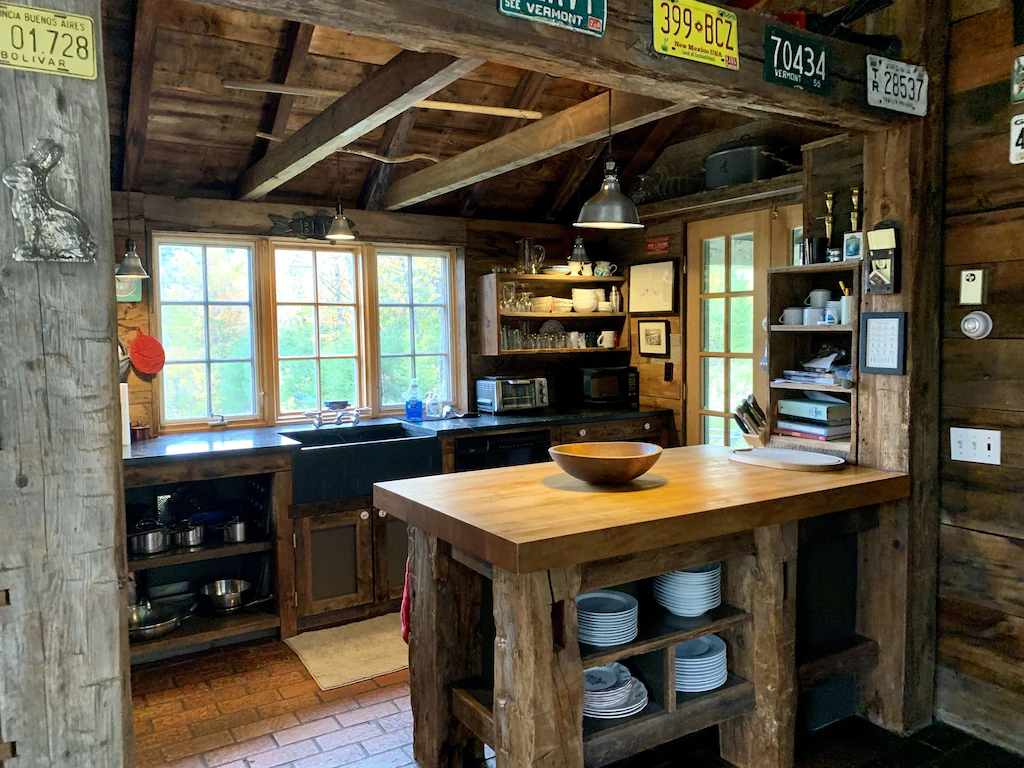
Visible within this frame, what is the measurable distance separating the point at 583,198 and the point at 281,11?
405 cm

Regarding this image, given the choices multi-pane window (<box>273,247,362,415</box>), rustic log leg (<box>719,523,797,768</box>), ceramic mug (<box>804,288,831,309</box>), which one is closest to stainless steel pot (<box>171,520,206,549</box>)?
multi-pane window (<box>273,247,362,415</box>)

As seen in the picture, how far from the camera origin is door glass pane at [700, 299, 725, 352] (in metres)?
4.72

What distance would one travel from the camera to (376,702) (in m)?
3.10

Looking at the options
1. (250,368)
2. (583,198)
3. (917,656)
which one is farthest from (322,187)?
(917,656)

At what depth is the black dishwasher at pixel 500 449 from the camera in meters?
4.32

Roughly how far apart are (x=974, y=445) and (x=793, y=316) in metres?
0.79

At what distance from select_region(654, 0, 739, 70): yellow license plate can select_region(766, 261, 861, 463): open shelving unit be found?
41.3 inches

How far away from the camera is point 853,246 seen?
287 cm

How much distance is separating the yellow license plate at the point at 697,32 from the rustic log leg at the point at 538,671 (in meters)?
1.46

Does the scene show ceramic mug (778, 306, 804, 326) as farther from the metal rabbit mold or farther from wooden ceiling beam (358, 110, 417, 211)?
the metal rabbit mold

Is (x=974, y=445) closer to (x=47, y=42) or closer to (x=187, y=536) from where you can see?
(x=47, y=42)

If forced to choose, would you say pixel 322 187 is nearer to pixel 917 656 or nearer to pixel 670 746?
pixel 670 746

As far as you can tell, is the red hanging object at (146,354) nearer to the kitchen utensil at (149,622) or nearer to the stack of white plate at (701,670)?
the kitchen utensil at (149,622)

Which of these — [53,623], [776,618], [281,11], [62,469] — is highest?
[281,11]
